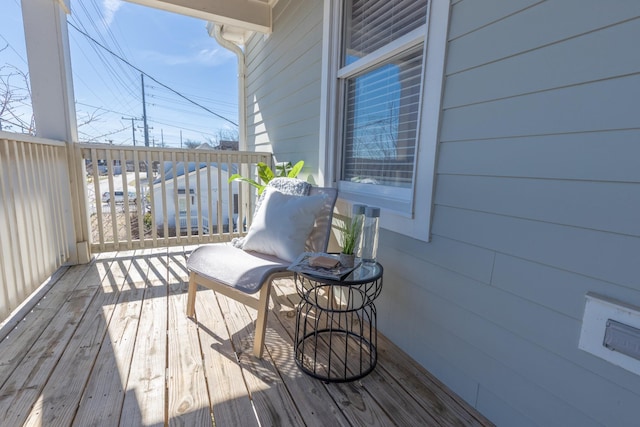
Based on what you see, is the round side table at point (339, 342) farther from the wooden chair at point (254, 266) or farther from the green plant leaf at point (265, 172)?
the green plant leaf at point (265, 172)

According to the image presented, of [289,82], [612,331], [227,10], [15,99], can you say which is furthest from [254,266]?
[227,10]

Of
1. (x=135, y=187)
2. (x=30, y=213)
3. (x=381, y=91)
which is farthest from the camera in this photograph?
(x=135, y=187)

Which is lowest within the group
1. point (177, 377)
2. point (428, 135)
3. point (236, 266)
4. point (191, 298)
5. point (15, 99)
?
point (177, 377)

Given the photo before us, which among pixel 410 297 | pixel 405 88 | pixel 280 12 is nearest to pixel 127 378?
pixel 410 297

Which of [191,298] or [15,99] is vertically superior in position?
[15,99]

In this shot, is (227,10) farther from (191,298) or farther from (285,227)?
(191,298)

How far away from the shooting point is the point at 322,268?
140cm

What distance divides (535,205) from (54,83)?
137 inches

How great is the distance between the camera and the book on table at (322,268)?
1327 mm

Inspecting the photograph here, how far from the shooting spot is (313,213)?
1.92 metres

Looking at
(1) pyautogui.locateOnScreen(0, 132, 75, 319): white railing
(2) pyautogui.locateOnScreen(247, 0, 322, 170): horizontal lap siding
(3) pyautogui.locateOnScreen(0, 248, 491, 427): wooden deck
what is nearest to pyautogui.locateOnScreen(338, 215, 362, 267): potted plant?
(3) pyautogui.locateOnScreen(0, 248, 491, 427): wooden deck

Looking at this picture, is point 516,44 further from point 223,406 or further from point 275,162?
point 275,162

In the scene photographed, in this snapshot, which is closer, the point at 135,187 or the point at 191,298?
the point at 191,298

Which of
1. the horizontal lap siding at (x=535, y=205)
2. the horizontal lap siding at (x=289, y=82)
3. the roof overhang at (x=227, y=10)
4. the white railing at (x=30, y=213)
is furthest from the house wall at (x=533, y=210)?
the roof overhang at (x=227, y=10)
